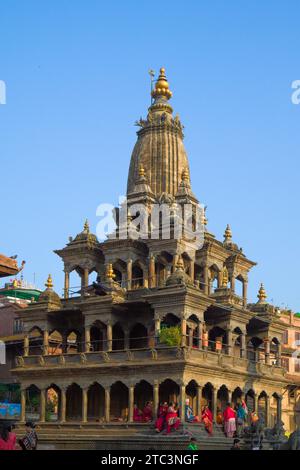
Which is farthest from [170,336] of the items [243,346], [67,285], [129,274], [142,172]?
[142,172]

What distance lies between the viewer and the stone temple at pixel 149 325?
47531 mm

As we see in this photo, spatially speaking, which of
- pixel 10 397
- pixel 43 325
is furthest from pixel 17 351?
pixel 43 325

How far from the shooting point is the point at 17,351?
6744 cm

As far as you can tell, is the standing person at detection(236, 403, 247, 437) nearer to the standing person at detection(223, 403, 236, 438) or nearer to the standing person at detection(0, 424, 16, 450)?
the standing person at detection(223, 403, 236, 438)

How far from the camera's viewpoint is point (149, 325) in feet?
168

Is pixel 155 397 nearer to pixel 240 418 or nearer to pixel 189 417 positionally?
pixel 189 417

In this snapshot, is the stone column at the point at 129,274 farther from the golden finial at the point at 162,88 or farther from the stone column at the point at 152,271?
the golden finial at the point at 162,88

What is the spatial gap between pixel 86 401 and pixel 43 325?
252 inches

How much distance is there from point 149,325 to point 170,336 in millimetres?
4473

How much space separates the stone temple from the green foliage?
0.13 metres

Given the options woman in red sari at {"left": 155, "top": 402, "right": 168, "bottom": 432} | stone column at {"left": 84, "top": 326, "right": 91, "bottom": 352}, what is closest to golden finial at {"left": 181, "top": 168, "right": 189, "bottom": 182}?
stone column at {"left": 84, "top": 326, "right": 91, "bottom": 352}

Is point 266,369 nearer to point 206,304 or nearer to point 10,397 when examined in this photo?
point 206,304

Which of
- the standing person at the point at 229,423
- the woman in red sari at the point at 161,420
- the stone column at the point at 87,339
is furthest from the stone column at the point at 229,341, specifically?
the woman in red sari at the point at 161,420

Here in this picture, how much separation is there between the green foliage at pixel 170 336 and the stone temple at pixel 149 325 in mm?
126
